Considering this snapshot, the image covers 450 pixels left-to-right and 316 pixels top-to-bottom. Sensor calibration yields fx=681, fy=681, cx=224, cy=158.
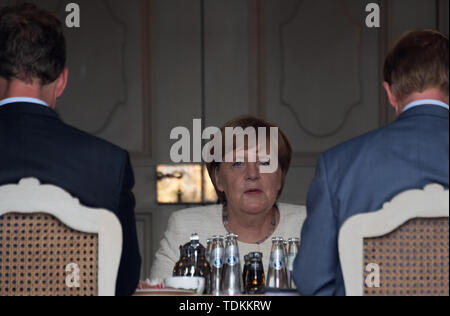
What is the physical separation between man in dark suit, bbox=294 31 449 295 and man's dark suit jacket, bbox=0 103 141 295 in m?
0.46

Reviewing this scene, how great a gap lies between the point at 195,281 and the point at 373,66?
200 cm

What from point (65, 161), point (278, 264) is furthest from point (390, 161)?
point (65, 161)

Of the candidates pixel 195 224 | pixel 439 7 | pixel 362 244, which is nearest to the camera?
pixel 362 244

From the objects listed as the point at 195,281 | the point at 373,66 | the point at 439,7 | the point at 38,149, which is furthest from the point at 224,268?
the point at 439,7

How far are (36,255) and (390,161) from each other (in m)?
0.84

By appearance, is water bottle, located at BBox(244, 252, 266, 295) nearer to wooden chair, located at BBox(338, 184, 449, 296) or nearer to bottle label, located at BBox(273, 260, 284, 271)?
bottle label, located at BBox(273, 260, 284, 271)

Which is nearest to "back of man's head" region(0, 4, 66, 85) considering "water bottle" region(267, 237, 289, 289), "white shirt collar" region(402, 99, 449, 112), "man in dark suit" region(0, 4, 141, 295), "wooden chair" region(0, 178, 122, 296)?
"man in dark suit" region(0, 4, 141, 295)

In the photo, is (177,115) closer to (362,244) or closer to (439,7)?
(439,7)

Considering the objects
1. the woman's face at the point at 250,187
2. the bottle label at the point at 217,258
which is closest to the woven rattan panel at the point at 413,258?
the bottle label at the point at 217,258

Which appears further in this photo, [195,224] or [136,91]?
[136,91]

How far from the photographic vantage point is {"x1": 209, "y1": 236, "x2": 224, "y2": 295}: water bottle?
6.22 feet

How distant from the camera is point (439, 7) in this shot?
11.2 feet

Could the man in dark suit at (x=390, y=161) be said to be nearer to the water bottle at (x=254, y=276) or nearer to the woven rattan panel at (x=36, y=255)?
the water bottle at (x=254, y=276)
